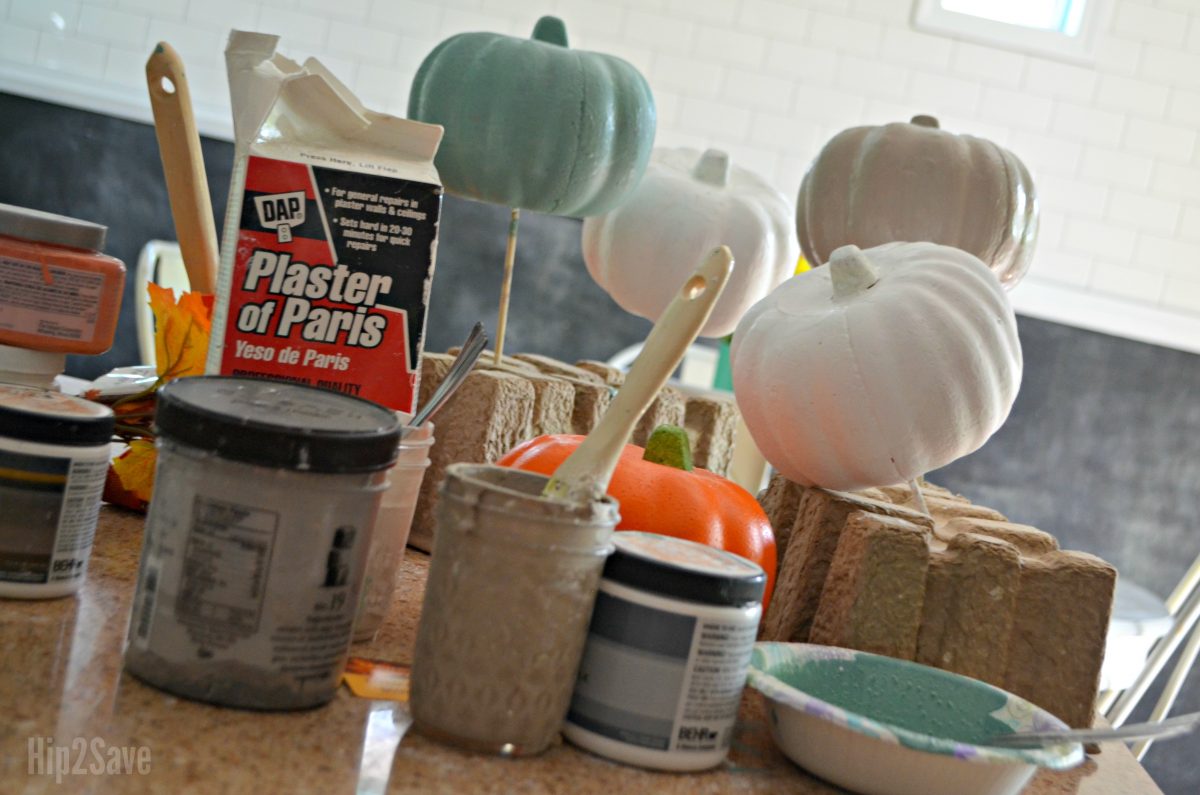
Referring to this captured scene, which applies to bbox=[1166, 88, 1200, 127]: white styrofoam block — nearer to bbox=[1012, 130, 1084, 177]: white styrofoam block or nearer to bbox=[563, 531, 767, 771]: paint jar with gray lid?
bbox=[1012, 130, 1084, 177]: white styrofoam block

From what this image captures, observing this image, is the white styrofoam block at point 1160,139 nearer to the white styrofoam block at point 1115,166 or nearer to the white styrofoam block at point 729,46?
the white styrofoam block at point 1115,166

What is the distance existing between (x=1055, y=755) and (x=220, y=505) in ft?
1.42

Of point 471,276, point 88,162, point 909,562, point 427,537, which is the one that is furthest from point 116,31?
point 909,562

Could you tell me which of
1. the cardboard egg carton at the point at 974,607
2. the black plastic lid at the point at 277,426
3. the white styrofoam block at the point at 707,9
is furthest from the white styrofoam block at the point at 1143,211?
the black plastic lid at the point at 277,426

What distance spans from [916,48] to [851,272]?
8.44ft

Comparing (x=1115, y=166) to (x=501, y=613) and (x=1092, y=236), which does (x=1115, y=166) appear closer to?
(x=1092, y=236)

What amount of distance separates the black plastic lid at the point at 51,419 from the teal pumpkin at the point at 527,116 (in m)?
0.44

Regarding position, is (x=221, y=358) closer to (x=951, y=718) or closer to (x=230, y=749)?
(x=230, y=749)

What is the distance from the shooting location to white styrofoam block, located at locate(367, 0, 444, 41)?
3082 millimetres

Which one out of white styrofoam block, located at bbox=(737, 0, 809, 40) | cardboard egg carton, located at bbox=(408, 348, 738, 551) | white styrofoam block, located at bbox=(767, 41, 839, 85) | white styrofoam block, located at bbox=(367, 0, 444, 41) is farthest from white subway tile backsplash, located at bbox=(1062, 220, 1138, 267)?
cardboard egg carton, located at bbox=(408, 348, 738, 551)

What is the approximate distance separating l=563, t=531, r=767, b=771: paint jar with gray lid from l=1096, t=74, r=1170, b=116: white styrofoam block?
313 cm

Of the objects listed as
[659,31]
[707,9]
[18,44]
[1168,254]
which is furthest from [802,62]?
[18,44]

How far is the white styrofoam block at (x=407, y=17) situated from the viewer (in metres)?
3.08

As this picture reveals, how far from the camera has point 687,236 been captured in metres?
1.24
